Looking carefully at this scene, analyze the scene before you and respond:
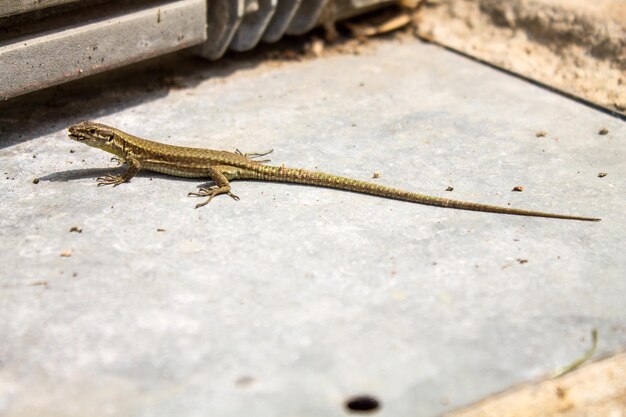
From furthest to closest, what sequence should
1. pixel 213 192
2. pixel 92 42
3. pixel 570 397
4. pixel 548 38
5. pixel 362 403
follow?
pixel 548 38 < pixel 92 42 < pixel 213 192 < pixel 570 397 < pixel 362 403

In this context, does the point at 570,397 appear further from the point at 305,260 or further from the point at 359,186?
the point at 359,186

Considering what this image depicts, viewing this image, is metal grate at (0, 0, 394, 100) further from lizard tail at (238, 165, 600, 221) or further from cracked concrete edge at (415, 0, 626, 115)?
lizard tail at (238, 165, 600, 221)

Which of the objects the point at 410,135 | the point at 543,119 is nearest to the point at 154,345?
the point at 410,135

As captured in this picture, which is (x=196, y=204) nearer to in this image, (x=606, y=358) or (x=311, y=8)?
(x=606, y=358)

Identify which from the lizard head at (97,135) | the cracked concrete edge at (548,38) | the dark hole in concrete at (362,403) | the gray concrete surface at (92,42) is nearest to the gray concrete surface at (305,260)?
the dark hole in concrete at (362,403)

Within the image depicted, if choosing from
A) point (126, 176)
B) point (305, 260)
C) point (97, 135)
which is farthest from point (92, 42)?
point (305, 260)

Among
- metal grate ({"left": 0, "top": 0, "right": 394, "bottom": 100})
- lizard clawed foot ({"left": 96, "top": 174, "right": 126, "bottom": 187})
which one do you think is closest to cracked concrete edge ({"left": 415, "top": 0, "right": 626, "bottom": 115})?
metal grate ({"left": 0, "top": 0, "right": 394, "bottom": 100})
